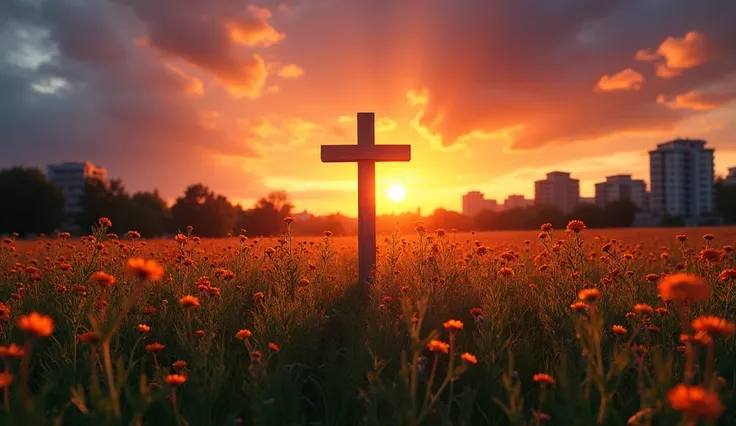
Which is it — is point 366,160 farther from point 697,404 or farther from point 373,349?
point 697,404

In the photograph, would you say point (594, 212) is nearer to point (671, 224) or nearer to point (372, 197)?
point (671, 224)

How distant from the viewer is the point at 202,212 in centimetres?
5741

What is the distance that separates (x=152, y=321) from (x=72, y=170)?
17348 cm

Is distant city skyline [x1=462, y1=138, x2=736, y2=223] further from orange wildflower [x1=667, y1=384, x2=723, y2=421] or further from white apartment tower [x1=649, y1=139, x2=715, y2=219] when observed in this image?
orange wildflower [x1=667, y1=384, x2=723, y2=421]

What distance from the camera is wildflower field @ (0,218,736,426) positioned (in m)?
2.19

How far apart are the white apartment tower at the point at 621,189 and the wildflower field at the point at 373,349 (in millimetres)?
167235

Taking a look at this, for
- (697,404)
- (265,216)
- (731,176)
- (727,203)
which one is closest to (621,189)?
(731,176)

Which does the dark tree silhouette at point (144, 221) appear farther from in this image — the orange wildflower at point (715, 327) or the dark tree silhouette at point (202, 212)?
the orange wildflower at point (715, 327)

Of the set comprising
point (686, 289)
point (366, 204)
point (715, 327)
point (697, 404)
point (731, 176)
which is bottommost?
point (697, 404)

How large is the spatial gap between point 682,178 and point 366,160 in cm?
15371

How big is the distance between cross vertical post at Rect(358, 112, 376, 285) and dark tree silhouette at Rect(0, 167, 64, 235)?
189ft

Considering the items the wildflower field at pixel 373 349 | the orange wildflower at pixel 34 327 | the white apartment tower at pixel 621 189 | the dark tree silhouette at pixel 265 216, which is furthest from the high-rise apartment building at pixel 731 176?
the orange wildflower at pixel 34 327

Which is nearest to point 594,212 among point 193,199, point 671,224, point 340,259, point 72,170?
point 671,224

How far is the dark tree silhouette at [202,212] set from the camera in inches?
2253
